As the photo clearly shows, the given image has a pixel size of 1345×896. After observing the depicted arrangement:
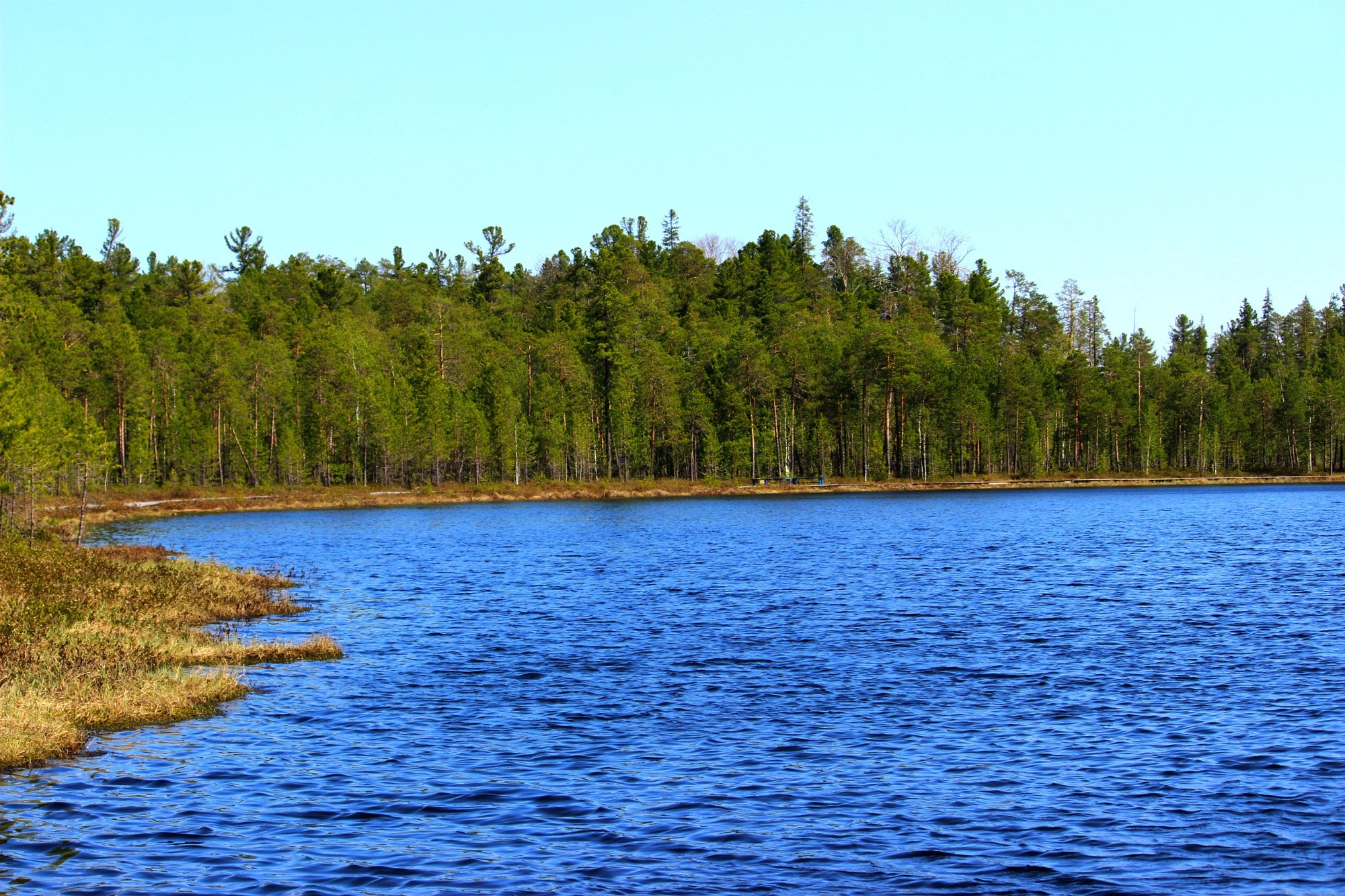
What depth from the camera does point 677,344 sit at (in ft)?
490

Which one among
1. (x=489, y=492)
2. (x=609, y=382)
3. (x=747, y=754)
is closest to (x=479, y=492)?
(x=489, y=492)

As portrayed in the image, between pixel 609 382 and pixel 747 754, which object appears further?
pixel 609 382

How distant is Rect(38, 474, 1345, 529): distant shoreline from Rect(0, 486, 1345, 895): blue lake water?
50.4 meters

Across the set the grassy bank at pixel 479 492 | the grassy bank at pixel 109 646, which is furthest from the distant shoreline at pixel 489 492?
the grassy bank at pixel 109 646

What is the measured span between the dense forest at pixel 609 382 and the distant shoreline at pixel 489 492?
161 inches

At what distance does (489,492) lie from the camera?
4601 inches

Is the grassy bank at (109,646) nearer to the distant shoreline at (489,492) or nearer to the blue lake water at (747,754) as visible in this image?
the blue lake water at (747,754)

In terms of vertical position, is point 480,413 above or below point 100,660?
above

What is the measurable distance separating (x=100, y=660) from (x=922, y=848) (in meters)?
16.2

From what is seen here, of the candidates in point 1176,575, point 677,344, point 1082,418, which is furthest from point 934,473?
point 1176,575

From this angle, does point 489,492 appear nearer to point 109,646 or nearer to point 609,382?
point 609,382

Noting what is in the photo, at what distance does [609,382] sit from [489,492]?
76.7ft

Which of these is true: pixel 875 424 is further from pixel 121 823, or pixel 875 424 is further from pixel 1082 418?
pixel 121 823

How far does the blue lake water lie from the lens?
42.6ft
